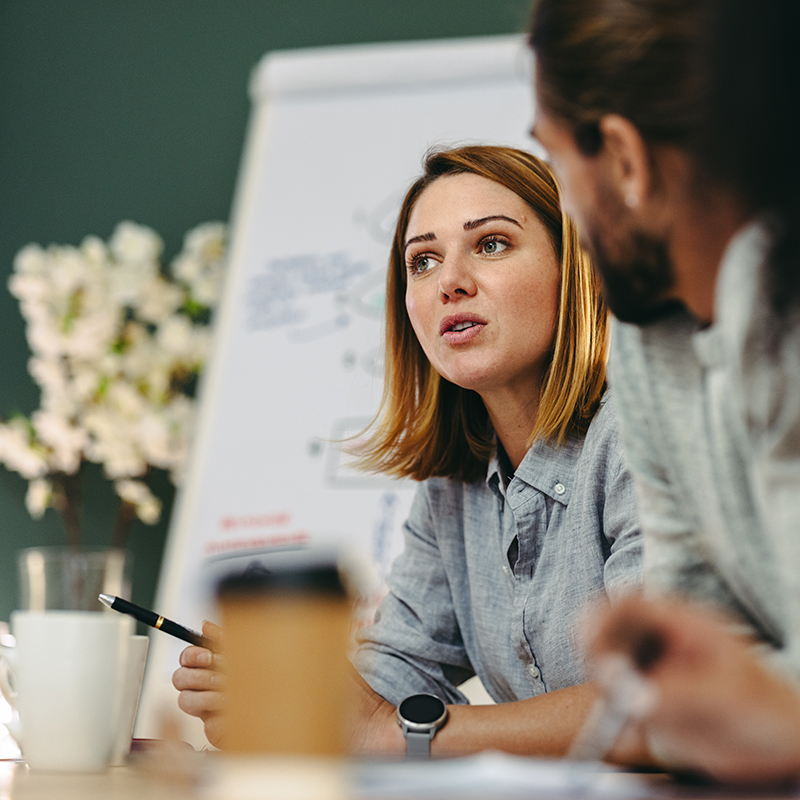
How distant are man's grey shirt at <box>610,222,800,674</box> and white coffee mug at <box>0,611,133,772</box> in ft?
1.49

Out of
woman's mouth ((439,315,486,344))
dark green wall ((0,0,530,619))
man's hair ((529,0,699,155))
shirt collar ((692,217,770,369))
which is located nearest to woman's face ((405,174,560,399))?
woman's mouth ((439,315,486,344))

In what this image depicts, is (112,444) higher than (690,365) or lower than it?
lower

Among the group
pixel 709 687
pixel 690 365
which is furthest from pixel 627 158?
pixel 709 687

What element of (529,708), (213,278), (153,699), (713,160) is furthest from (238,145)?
(713,160)

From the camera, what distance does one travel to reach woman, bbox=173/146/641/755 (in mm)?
1192

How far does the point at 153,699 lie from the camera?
6.67 feet

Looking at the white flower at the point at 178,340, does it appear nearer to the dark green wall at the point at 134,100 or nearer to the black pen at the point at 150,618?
the dark green wall at the point at 134,100

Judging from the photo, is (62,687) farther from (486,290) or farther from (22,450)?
(22,450)

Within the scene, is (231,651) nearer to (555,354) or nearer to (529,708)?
(529,708)

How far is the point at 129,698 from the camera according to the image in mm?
750

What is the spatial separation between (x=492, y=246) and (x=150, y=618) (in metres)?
0.72

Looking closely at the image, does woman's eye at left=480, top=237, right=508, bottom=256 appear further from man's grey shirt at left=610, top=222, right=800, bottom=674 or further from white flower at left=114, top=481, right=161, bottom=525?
white flower at left=114, top=481, right=161, bottom=525

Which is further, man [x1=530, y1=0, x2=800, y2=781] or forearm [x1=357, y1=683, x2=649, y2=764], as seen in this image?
forearm [x1=357, y1=683, x2=649, y2=764]

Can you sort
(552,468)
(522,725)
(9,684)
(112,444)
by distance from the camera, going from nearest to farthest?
(9,684), (522,725), (552,468), (112,444)
